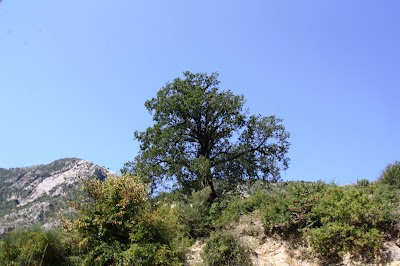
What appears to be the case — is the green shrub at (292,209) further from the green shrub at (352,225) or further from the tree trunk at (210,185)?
the tree trunk at (210,185)

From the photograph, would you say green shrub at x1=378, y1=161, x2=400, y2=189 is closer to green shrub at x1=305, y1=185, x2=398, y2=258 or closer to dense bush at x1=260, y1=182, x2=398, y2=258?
dense bush at x1=260, y1=182, x2=398, y2=258

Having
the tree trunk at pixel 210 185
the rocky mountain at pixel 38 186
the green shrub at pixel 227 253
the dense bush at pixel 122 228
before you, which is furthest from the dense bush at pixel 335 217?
the rocky mountain at pixel 38 186

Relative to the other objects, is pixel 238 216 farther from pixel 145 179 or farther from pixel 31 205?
pixel 31 205

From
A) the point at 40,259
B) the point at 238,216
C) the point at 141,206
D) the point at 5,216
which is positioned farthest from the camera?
the point at 5,216

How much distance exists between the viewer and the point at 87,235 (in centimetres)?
1338

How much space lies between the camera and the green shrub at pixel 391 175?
16962 millimetres

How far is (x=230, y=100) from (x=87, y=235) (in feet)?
38.0

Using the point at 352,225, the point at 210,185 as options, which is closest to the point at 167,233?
the point at 352,225

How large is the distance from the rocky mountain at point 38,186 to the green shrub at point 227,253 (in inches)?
3879

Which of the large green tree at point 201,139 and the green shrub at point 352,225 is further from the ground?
the large green tree at point 201,139

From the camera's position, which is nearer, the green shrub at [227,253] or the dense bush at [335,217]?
the dense bush at [335,217]

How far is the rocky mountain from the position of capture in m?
110

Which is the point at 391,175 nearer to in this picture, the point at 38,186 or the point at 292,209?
the point at 292,209

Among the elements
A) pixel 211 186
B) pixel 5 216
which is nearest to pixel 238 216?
pixel 211 186
